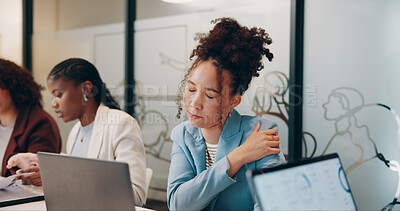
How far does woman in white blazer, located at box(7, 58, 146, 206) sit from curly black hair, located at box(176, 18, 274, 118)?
2.08 ft

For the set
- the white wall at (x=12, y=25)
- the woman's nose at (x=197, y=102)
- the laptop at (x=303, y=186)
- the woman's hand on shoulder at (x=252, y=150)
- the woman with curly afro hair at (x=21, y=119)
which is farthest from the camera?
the white wall at (x=12, y=25)

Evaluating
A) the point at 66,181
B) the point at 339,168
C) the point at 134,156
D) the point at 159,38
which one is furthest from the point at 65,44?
the point at 339,168

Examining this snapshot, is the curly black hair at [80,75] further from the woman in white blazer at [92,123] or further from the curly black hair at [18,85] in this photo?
the curly black hair at [18,85]

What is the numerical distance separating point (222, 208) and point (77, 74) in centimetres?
Result: 108

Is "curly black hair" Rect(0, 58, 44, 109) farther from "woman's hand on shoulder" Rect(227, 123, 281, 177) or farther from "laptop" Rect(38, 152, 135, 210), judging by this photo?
"woman's hand on shoulder" Rect(227, 123, 281, 177)

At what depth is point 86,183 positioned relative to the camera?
3.51 ft

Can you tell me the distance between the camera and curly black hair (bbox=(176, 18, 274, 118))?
4.38ft

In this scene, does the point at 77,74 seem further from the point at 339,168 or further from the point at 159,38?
the point at 339,168

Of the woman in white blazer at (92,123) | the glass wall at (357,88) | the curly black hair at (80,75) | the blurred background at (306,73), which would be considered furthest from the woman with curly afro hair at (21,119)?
the glass wall at (357,88)

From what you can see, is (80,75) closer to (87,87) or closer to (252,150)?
(87,87)

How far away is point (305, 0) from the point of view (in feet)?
7.78

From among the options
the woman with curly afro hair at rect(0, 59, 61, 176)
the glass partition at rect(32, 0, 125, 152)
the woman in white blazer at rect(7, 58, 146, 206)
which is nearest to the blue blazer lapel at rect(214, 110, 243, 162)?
the woman in white blazer at rect(7, 58, 146, 206)

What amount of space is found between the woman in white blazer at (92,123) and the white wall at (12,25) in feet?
8.28

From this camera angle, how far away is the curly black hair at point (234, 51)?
1.33 metres
